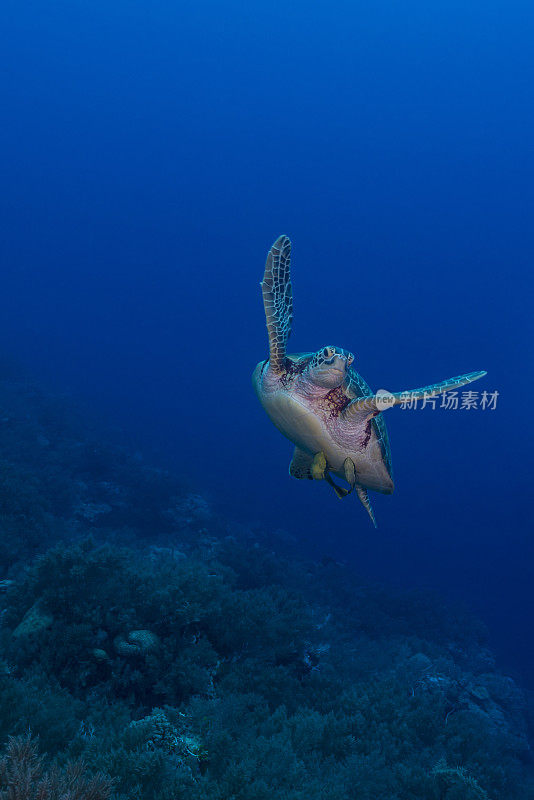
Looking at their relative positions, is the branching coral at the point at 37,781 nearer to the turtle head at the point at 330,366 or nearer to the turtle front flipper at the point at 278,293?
the turtle head at the point at 330,366

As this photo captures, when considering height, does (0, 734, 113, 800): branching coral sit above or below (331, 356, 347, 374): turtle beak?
below

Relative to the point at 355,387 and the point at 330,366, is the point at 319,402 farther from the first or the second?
the point at 330,366

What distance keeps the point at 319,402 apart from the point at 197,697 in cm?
278

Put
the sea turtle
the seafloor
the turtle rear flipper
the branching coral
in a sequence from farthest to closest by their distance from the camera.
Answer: the turtle rear flipper, the sea turtle, the seafloor, the branching coral

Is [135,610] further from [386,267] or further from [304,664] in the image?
[386,267]

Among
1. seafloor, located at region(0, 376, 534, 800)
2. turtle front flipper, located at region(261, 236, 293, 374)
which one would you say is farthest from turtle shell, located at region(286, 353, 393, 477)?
seafloor, located at region(0, 376, 534, 800)

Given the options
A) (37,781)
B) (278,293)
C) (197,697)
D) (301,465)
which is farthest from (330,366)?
(197,697)

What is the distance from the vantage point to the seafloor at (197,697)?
7.72 ft

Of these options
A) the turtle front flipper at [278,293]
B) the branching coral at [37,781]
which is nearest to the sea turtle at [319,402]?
the turtle front flipper at [278,293]

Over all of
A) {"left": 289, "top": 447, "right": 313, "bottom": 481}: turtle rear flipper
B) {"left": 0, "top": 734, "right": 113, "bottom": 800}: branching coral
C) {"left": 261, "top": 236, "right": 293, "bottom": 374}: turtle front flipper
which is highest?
{"left": 261, "top": 236, "right": 293, "bottom": 374}: turtle front flipper

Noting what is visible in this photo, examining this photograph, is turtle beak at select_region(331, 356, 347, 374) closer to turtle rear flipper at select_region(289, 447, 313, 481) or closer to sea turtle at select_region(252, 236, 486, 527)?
sea turtle at select_region(252, 236, 486, 527)

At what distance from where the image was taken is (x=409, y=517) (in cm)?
4841

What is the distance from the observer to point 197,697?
142 inches

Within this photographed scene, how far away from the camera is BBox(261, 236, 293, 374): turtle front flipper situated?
3994mm
